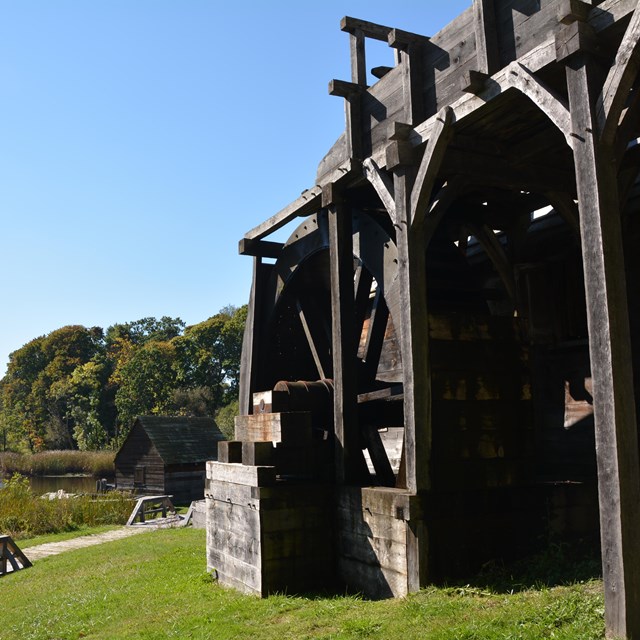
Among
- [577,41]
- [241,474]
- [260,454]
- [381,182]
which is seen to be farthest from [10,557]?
[577,41]

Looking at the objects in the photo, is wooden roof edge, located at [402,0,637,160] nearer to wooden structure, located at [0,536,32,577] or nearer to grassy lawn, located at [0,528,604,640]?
grassy lawn, located at [0,528,604,640]

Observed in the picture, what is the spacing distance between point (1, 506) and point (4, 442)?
4898cm

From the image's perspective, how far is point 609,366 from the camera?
4.45 meters

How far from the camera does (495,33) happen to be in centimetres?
582

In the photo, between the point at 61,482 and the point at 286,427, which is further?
the point at 61,482

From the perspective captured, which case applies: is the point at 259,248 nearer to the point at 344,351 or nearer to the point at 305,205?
the point at 305,205

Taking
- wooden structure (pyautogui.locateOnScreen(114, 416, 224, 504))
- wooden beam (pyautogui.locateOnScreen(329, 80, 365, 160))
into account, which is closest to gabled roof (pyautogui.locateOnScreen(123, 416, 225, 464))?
wooden structure (pyautogui.locateOnScreen(114, 416, 224, 504))

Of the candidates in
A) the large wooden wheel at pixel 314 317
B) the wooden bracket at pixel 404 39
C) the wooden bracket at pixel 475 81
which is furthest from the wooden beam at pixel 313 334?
the wooden bracket at pixel 475 81

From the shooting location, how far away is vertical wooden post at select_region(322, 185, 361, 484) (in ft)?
25.0

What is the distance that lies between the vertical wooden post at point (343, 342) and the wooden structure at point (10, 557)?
8.77m

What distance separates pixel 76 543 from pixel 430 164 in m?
14.2

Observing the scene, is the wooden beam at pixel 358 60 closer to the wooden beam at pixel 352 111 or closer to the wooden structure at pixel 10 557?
the wooden beam at pixel 352 111

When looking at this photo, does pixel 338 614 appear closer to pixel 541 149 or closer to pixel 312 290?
pixel 541 149

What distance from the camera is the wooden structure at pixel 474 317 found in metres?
4.60
